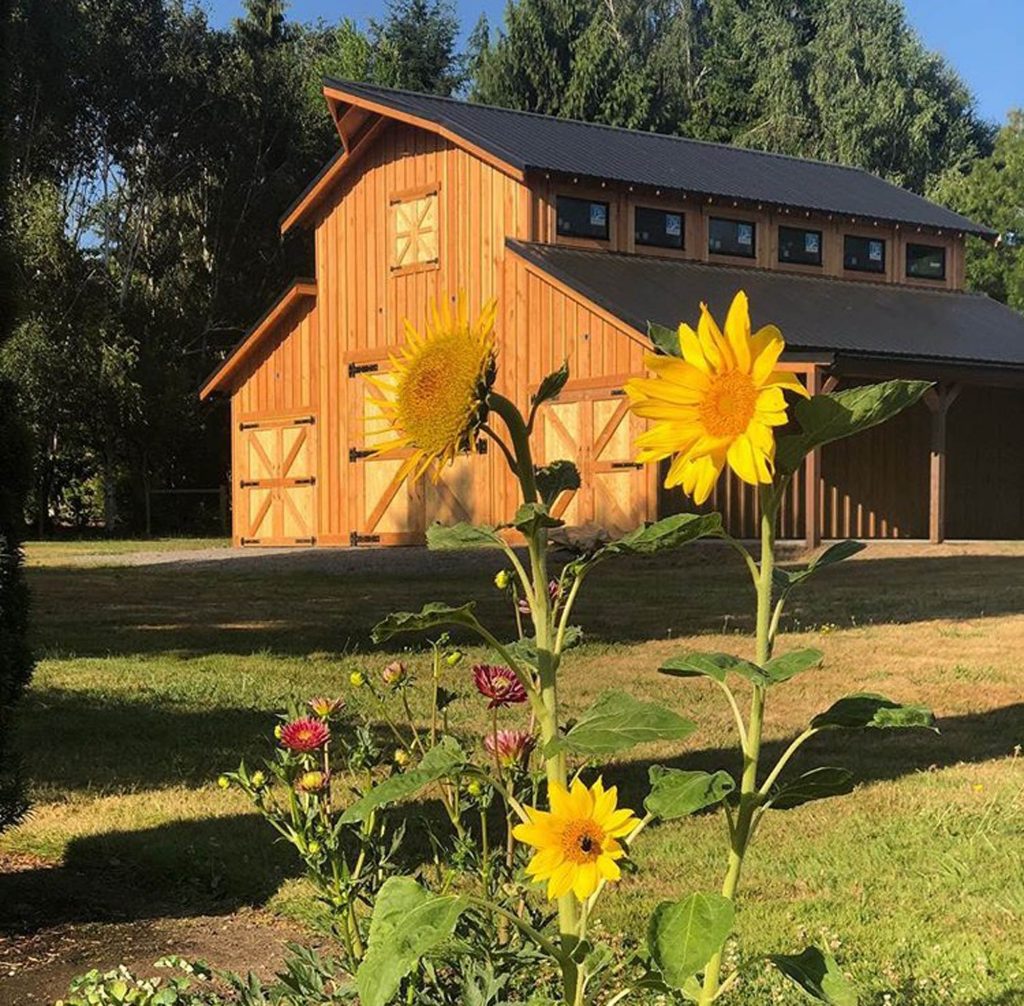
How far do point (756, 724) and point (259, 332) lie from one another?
22.2 m

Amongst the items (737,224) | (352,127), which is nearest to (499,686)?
(737,224)

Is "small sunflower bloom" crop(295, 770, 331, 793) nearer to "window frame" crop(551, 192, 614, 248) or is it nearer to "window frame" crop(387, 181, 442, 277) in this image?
"window frame" crop(551, 192, 614, 248)

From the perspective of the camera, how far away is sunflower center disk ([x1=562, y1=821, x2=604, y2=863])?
1526mm

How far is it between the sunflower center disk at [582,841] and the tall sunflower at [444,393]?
45 cm

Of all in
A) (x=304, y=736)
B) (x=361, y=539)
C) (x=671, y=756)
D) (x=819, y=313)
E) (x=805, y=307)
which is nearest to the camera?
(x=304, y=736)

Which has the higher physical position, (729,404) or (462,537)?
(729,404)

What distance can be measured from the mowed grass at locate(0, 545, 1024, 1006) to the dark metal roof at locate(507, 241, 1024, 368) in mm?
5273

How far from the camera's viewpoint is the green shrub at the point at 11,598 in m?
3.90

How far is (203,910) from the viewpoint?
398 centimetres

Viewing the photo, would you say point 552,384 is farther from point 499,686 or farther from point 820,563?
point 499,686

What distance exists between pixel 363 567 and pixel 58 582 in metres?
3.71

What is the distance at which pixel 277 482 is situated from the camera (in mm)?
22812

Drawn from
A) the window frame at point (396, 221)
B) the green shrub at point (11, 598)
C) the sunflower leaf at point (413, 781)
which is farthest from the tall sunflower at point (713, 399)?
the window frame at point (396, 221)

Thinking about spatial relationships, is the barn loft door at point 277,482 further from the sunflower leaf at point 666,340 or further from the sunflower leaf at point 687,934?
the sunflower leaf at point 687,934
